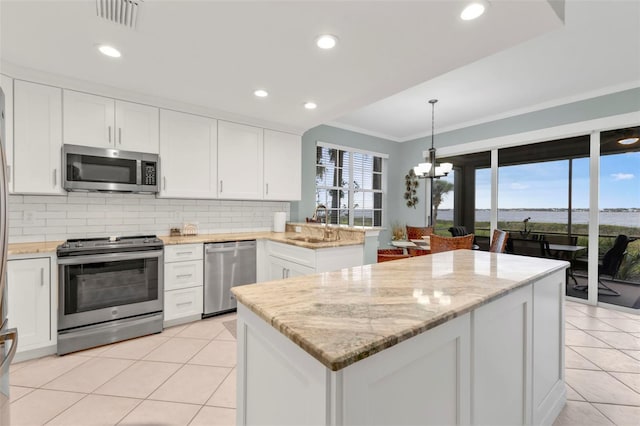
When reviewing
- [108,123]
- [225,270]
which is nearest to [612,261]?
[225,270]

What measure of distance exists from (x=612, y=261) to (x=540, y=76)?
2.51 m

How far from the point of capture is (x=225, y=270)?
332 cm

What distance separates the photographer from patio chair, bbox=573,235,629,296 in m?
3.55

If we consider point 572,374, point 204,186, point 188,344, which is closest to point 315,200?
point 204,186

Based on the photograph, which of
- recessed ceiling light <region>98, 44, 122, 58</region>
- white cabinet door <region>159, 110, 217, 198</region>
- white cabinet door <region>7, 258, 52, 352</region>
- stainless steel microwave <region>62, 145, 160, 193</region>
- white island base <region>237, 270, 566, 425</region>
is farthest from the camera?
white cabinet door <region>159, 110, 217, 198</region>

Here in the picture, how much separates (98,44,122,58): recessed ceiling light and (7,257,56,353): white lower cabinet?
1.75 meters

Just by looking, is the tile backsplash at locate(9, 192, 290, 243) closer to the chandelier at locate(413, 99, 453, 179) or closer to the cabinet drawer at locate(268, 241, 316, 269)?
the cabinet drawer at locate(268, 241, 316, 269)

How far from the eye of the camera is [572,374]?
7.27ft

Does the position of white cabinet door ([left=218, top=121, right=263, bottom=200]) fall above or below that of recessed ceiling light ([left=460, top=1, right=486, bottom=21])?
below

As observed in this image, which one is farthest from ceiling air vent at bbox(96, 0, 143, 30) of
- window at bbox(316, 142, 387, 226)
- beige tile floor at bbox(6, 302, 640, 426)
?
window at bbox(316, 142, 387, 226)

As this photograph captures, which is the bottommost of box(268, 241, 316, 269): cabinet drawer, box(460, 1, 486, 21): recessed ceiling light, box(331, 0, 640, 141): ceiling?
box(268, 241, 316, 269): cabinet drawer

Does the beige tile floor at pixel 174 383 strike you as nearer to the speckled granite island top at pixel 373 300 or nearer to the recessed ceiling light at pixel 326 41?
the speckled granite island top at pixel 373 300

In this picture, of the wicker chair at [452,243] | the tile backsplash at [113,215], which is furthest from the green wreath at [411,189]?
the tile backsplash at [113,215]

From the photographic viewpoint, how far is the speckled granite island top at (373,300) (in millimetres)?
740
